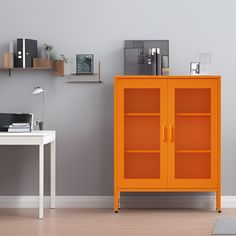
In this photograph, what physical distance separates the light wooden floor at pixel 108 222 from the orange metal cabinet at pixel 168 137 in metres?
0.24

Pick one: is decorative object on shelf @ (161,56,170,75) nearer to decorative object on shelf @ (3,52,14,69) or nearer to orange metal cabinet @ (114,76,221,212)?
orange metal cabinet @ (114,76,221,212)

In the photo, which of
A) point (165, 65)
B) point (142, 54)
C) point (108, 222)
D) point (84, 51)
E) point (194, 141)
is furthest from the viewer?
point (84, 51)

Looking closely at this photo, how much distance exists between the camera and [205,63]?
6.69m

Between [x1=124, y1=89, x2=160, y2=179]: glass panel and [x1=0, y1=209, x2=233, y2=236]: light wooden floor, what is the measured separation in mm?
441

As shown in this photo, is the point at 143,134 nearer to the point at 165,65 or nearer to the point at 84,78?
the point at 165,65

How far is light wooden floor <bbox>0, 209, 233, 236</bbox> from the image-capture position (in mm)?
5445

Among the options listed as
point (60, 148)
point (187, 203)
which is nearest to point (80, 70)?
point (60, 148)

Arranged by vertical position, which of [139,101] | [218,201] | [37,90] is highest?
[37,90]

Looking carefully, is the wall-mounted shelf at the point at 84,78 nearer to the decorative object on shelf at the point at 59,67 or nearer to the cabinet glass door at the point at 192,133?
the decorative object on shelf at the point at 59,67

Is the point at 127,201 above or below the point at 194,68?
below

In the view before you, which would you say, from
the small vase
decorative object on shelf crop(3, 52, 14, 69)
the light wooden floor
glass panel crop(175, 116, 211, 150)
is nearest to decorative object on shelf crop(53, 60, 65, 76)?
the small vase

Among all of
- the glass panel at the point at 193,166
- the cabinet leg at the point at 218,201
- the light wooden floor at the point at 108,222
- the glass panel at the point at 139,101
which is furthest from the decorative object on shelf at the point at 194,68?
the light wooden floor at the point at 108,222

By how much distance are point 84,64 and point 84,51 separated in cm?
15

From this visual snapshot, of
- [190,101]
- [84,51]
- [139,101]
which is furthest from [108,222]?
[84,51]
